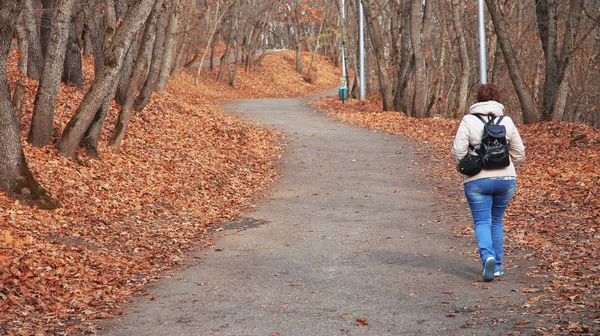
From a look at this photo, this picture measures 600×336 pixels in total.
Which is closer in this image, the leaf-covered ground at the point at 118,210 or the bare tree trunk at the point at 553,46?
the leaf-covered ground at the point at 118,210

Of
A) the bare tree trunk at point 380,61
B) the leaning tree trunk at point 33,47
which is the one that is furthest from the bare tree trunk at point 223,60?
the leaning tree trunk at point 33,47

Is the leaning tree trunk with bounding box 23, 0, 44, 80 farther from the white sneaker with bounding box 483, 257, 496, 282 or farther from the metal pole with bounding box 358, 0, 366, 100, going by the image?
the metal pole with bounding box 358, 0, 366, 100

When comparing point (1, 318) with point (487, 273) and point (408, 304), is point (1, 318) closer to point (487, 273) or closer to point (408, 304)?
point (408, 304)

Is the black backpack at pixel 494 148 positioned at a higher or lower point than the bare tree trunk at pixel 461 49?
lower

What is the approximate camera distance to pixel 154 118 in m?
20.2

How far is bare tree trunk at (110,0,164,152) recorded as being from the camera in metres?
15.8

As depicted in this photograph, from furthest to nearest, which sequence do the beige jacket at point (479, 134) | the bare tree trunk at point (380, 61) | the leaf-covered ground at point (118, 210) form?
the bare tree trunk at point (380, 61) < the beige jacket at point (479, 134) < the leaf-covered ground at point (118, 210)

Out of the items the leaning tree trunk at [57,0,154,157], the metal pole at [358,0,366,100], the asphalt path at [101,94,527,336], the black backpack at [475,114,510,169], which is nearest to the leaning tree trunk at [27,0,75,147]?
the leaning tree trunk at [57,0,154,157]

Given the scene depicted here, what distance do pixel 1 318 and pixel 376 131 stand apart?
18739 mm

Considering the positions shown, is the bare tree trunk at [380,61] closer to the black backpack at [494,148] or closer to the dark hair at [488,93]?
the dark hair at [488,93]

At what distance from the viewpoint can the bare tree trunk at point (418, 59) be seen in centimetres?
2541

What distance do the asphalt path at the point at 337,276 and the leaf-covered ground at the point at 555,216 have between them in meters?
0.32

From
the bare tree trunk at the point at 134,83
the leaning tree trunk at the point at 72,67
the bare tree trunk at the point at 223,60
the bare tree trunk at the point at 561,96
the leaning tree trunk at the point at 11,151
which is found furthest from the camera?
the bare tree trunk at the point at 223,60

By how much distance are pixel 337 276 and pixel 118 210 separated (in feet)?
15.9
